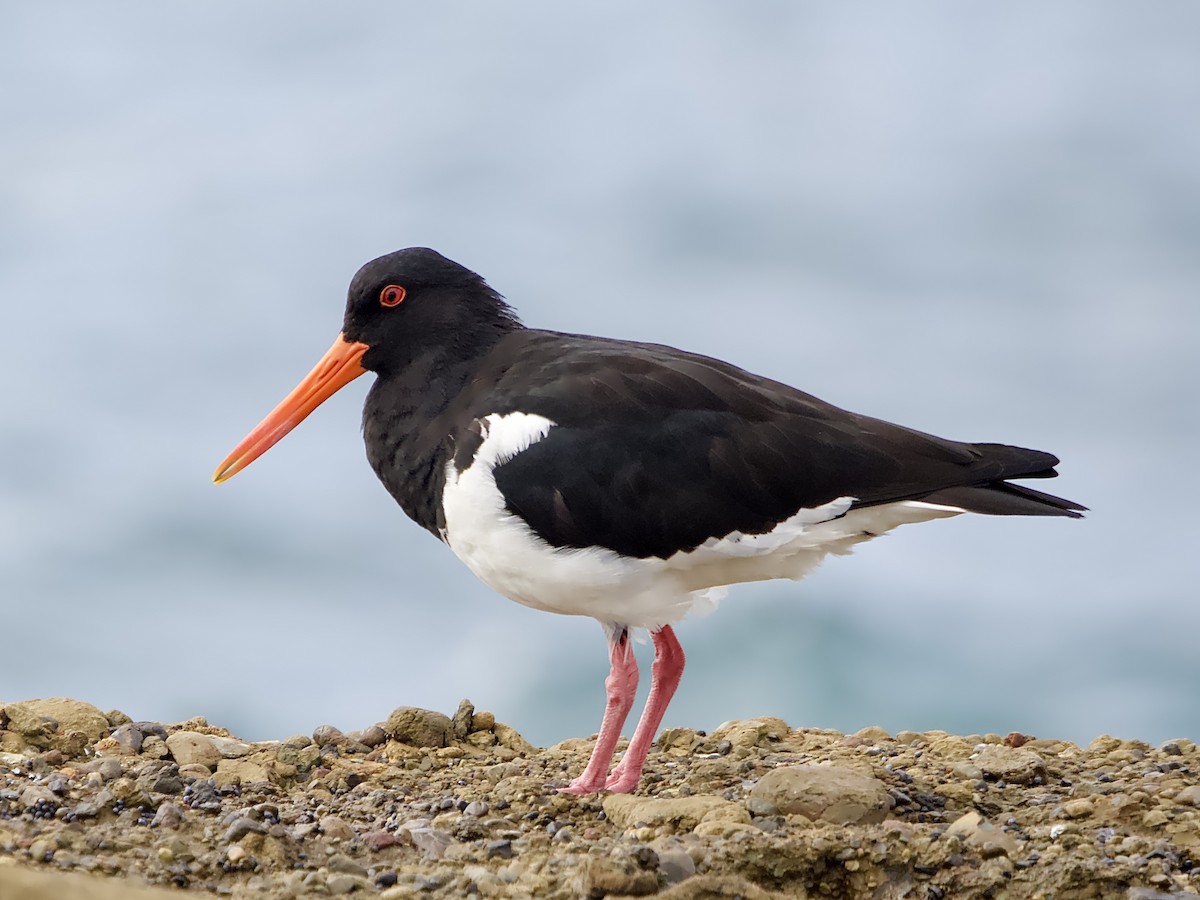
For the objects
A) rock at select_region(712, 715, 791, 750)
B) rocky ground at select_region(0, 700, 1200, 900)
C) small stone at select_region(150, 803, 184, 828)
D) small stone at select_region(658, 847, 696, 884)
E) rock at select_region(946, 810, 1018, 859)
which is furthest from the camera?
rock at select_region(712, 715, 791, 750)

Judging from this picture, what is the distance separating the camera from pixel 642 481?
23.9 feet

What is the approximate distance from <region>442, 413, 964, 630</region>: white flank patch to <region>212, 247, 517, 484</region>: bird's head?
94cm

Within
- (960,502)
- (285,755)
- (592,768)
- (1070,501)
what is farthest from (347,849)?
(1070,501)

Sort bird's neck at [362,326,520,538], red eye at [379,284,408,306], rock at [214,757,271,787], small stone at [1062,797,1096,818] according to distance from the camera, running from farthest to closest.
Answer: red eye at [379,284,408,306] < rock at [214,757,271,787] < bird's neck at [362,326,520,538] < small stone at [1062,797,1096,818]

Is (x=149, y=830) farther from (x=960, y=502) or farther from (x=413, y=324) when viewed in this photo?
(x=960, y=502)

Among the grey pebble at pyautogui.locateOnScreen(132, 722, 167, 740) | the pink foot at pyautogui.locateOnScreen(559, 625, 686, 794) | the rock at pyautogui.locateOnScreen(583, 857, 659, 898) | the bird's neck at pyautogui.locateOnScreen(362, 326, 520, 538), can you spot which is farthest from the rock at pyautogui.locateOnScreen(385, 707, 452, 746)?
the rock at pyautogui.locateOnScreen(583, 857, 659, 898)

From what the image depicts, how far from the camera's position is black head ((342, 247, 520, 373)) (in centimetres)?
819

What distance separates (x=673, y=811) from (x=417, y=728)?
105 inches

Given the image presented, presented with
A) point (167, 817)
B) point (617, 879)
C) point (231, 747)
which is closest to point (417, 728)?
point (231, 747)

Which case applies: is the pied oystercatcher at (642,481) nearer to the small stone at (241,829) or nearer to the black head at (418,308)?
the black head at (418,308)

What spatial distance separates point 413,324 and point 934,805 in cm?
379

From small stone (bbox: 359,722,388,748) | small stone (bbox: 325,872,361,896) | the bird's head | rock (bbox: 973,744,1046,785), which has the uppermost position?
the bird's head

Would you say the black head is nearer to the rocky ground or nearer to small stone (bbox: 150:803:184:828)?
the rocky ground

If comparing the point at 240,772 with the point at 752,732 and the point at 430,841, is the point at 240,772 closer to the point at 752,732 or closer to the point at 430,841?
the point at 430,841
